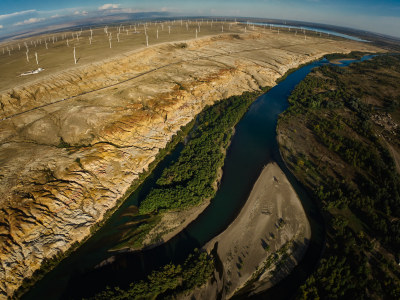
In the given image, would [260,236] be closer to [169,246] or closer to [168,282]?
[169,246]

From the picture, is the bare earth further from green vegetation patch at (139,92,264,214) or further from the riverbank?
the riverbank

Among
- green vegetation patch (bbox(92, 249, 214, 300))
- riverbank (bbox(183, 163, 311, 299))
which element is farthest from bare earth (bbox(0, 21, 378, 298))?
riverbank (bbox(183, 163, 311, 299))

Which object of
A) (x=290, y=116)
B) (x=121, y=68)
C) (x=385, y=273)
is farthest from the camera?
(x=121, y=68)

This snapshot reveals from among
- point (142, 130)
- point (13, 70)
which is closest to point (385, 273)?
point (142, 130)

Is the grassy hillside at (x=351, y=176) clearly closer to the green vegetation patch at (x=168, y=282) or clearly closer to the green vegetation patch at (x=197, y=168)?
the green vegetation patch at (x=168, y=282)

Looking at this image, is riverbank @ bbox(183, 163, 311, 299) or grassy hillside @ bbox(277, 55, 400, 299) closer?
grassy hillside @ bbox(277, 55, 400, 299)

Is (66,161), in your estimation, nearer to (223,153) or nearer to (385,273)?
(223,153)

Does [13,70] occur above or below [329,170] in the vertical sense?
above
